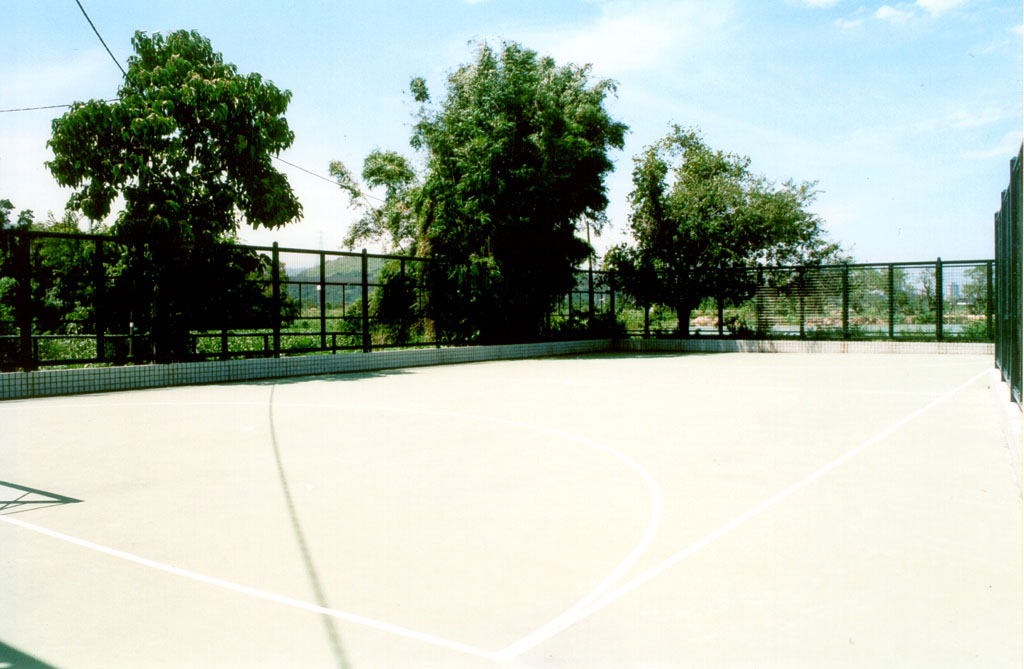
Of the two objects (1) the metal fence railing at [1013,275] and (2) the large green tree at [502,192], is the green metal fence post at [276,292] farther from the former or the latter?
(1) the metal fence railing at [1013,275]

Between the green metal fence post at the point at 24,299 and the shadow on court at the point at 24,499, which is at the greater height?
the green metal fence post at the point at 24,299

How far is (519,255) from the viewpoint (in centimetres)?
2303

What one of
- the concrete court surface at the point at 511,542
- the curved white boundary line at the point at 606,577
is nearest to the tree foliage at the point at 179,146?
the concrete court surface at the point at 511,542

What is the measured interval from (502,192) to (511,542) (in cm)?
1861

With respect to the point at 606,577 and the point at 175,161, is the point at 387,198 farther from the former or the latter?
the point at 606,577

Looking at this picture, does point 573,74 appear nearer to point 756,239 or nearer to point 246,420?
point 756,239

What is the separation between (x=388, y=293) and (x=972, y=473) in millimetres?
13956

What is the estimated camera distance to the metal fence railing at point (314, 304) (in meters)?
12.1

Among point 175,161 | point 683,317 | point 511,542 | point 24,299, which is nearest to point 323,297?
point 175,161

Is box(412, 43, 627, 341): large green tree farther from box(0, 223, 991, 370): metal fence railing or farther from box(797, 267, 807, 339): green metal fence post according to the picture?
box(797, 267, 807, 339): green metal fence post

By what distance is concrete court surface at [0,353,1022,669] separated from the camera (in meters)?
2.97

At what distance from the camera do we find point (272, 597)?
11.3ft

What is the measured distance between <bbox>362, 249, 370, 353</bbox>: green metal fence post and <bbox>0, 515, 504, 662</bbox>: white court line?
12.6 meters

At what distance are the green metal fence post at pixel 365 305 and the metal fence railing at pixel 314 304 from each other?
3cm
